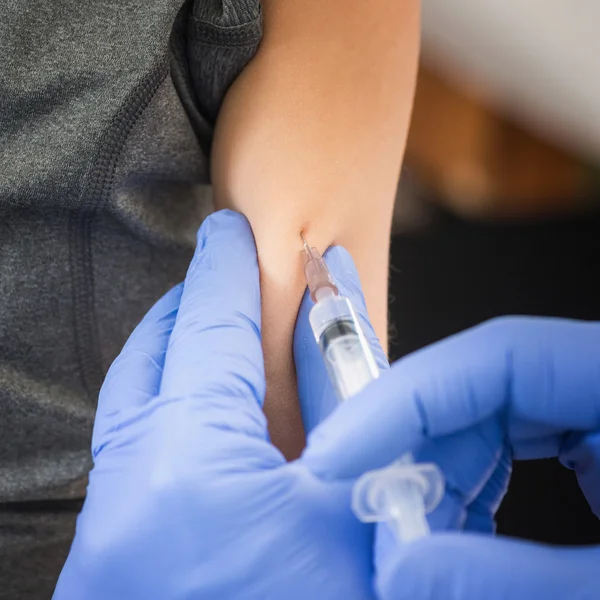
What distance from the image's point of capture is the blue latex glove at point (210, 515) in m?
0.54

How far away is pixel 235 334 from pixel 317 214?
21 cm

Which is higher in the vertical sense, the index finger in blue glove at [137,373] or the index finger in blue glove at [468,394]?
the index finger in blue glove at [468,394]

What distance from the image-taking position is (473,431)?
58cm

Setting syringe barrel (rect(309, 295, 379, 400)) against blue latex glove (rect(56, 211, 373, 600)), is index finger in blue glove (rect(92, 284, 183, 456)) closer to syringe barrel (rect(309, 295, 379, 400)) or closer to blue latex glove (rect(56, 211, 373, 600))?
blue latex glove (rect(56, 211, 373, 600))

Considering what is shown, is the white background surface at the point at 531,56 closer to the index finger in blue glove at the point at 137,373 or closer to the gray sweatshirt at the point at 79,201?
the gray sweatshirt at the point at 79,201

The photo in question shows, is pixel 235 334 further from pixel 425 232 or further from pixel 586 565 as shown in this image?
pixel 425 232

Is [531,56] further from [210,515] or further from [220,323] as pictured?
[210,515]

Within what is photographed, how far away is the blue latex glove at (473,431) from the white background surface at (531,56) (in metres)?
1.58

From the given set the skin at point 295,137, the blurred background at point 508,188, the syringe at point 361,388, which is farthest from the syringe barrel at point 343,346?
the blurred background at point 508,188

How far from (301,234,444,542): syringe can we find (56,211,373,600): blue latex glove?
2.3 inches

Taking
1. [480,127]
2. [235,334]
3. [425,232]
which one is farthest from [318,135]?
[480,127]

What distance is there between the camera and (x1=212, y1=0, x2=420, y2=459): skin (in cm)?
78

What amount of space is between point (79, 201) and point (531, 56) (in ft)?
5.55

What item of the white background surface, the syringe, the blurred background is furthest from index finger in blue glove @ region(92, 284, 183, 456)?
the white background surface
